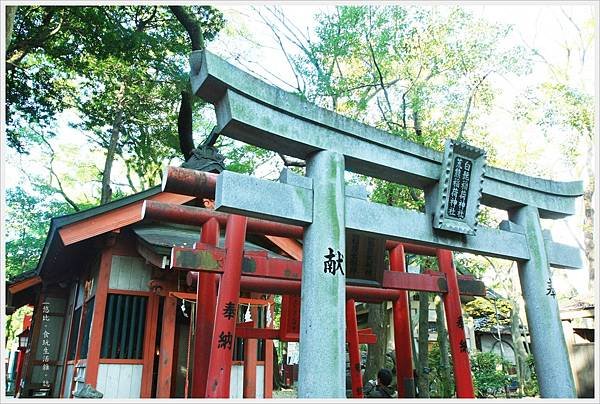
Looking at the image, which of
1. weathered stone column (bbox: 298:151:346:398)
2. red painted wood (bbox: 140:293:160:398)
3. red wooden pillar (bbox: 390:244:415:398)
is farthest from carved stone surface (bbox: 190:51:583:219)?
red painted wood (bbox: 140:293:160:398)

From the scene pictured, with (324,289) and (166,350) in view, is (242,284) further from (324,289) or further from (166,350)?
→ (324,289)

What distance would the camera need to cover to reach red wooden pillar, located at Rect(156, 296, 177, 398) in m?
8.61

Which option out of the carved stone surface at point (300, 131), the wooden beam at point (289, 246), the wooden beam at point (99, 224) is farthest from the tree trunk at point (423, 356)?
the wooden beam at point (99, 224)

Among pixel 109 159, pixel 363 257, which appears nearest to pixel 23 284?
pixel 109 159

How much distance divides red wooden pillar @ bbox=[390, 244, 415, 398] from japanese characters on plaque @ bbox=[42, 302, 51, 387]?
33.7ft

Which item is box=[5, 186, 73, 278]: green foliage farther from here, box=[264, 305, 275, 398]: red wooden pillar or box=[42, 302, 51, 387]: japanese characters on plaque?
box=[264, 305, 275, 398]: red wooden pillar

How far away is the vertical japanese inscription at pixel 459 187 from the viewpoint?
19.2ft

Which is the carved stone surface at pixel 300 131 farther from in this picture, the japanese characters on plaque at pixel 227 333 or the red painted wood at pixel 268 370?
the red painted wood at pixel 268 370

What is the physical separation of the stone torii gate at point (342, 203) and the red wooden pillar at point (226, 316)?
5.90 ft

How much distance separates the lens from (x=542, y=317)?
6203 millimetres

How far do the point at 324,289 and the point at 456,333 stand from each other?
4.46 m

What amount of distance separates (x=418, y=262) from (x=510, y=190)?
12852 mm

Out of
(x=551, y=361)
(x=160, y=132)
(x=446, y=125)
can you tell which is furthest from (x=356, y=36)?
(x=551, y=361)

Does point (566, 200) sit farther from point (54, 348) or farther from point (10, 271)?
point (10, 271)
